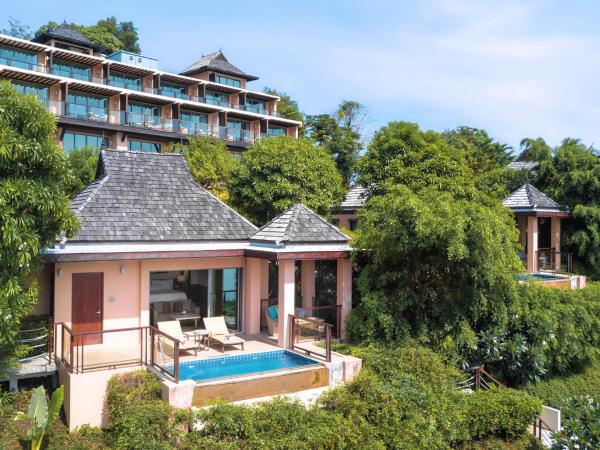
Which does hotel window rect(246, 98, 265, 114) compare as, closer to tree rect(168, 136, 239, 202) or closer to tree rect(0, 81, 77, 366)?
tree rect(168, 136, 239, 202)

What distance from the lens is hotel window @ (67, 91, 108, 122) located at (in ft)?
131

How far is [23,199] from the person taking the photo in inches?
402

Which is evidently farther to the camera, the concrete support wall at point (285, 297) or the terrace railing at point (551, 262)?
the terrace railing at point (551, 262)

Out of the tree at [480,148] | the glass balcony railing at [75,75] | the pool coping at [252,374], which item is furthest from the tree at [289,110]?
the pool coping at [252,374]

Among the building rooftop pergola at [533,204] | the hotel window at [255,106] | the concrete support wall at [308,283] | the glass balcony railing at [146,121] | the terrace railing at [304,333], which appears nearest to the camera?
the terrace railing at [304,333]

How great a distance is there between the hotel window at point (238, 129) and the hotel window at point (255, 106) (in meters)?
1.62

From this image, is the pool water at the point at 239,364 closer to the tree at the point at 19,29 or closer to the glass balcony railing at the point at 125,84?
the glass balcony railing at the point at 125,84

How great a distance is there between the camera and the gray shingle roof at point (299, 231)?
15.0 m

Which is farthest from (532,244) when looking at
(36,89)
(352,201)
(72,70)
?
(72,70)

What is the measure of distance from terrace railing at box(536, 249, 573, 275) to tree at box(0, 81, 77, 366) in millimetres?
21406

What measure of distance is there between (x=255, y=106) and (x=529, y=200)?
114 feet

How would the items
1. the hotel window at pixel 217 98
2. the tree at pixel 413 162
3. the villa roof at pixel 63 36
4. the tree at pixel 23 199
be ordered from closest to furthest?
the tree at pixel 23 199 → the tree at pixel 413 162 → the villa roof at pixel 63 36 → the hotel window at pixel 217 98

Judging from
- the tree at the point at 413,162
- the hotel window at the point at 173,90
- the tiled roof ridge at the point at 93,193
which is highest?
the hotel window at the point at 173,90

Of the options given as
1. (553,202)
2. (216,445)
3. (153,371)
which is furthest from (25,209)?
(553,202)
